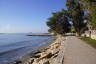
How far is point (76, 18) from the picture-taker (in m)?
55.8

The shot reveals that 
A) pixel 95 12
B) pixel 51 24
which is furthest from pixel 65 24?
pixel 95 12

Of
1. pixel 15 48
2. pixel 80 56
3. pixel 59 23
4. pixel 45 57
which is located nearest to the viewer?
pixel 80 56

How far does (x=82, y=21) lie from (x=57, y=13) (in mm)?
19931

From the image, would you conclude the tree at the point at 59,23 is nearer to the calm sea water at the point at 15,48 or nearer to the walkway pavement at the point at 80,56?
the calm sea water at the point at 15,48

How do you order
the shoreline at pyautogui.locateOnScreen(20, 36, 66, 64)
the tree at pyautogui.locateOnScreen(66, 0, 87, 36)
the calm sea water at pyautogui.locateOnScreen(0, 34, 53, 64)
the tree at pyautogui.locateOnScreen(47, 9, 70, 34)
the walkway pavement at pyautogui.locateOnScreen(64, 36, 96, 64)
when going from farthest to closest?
the tree at pyautogui.locateOnScreen(47, 9, 70, 34) → the tree at pyautogui.locateOnScreen(66, 0, 87, 36) → the calm sea water at pyautogui.locateOnScreen(0, 34, 53, 64) → the shoreline at pyautogui.locateOnScreen(20, 36, 66, 64) → the walkway pavement at pyautogui.locateOnScreen(64, 36, 96, 64)

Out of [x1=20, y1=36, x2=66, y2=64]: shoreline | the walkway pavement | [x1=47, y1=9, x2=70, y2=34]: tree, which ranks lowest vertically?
[x1=20, y1=36, x2=66, y2=64]: shoreline

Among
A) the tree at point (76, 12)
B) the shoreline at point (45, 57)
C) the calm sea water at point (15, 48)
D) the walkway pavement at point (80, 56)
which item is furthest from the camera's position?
the tree at point (76, 12)

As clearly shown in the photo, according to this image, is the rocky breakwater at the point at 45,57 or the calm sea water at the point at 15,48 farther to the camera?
the calm sea water at the point at 15,48

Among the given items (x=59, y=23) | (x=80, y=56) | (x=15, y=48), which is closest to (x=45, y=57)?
(x=80, y=56)

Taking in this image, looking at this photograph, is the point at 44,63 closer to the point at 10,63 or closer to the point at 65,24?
the point at 10,63

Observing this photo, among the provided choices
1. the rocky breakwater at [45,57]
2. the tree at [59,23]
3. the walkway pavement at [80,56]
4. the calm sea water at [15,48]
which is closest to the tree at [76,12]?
the tree at [59,23]

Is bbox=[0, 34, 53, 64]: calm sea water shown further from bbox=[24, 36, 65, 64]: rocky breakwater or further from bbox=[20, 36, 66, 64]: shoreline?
bbox=[24, 36, 65, 64]: rocky breakwater

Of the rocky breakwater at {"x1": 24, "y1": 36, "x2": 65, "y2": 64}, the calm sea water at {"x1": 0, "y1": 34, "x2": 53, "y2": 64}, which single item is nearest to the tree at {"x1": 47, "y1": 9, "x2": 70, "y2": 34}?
the calm sea water at {"x1": 0, "y1": 34, "x2": 53, "y2": 64}

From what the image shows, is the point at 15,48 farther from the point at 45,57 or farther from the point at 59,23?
the point at 59,23
